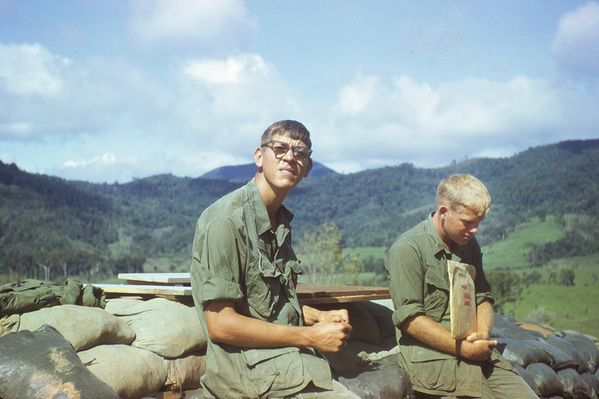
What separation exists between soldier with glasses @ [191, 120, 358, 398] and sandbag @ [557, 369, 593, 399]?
3776 mm

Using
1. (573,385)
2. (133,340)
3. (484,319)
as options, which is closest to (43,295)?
(133,340)

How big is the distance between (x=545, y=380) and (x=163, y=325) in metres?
3.65

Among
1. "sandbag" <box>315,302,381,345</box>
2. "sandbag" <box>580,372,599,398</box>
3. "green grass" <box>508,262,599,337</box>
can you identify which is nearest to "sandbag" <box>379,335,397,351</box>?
"sandbag" <box>315,302,381,345</box>

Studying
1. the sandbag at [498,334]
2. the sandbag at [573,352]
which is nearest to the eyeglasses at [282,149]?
the sandbag at [498,334]

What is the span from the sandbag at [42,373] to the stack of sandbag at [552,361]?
11.5 feet

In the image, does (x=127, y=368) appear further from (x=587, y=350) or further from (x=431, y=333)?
(x=587, y=350)

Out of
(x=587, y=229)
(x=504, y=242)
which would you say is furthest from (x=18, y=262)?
(x=587, y=229)

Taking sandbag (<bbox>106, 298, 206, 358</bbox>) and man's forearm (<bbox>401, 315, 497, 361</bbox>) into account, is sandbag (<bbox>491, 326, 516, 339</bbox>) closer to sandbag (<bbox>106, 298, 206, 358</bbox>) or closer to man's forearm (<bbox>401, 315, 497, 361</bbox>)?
man's forearm (<bbox>401, 315, 497, 361</bbox>)

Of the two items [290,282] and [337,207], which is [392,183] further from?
[290,282]

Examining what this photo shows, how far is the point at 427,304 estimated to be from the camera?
2.70 m

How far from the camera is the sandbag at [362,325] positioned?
3715 millimetres

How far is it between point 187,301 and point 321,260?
1626cm

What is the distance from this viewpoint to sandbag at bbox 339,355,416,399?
2836mm

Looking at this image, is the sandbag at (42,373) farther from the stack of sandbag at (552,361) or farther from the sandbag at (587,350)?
the sandbag at (587,350)
